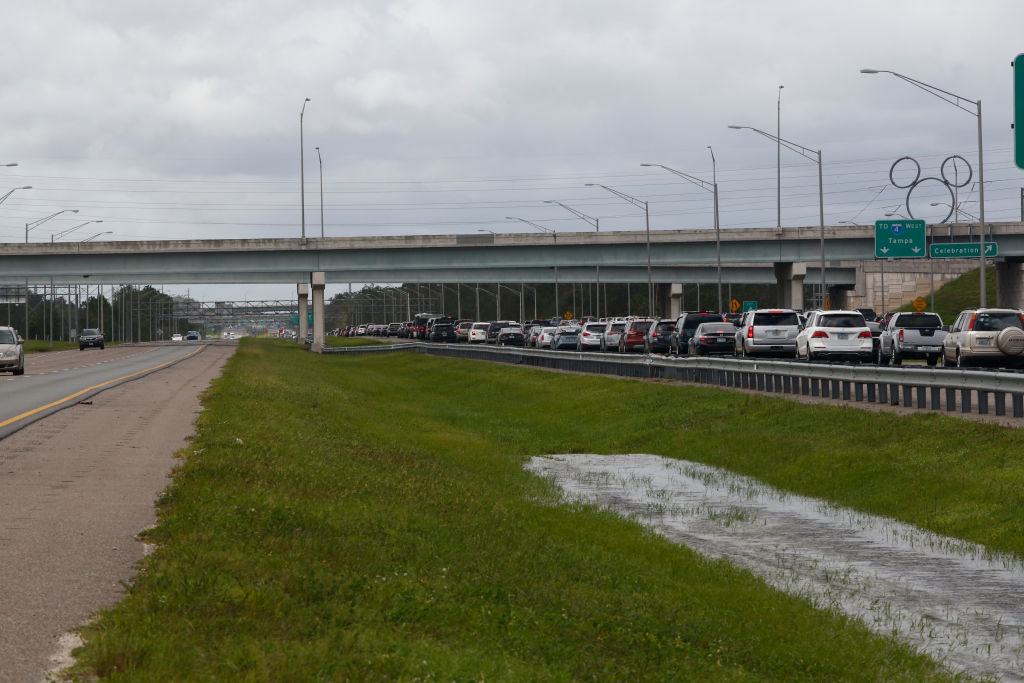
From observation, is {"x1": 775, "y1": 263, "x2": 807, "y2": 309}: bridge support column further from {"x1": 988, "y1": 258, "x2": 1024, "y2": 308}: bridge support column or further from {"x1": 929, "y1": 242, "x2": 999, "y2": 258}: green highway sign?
{"x1": 929, "y1": 242, "x2": 999, "y2": 258}: green highway sign

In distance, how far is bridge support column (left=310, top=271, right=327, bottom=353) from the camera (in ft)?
332

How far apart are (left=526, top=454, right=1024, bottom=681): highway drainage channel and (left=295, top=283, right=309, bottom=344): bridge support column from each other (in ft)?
301

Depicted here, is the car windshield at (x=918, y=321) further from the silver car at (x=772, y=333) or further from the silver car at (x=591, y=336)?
the silver car at (x=591, y=336)

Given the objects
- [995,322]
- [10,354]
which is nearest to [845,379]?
[995,322]

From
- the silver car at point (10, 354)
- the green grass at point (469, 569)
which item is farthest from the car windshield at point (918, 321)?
the silver car at point (10, 354)

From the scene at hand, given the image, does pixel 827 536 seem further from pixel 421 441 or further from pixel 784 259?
pixel 784 259

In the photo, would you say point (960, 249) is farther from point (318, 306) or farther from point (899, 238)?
point (318, 306)

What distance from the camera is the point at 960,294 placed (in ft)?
416

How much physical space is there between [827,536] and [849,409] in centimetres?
998

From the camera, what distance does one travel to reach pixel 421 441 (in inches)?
1064

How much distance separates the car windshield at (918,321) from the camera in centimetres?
4269

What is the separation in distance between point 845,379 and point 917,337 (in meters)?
15.0

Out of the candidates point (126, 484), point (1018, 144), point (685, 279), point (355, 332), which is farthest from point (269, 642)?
point (355, 332)

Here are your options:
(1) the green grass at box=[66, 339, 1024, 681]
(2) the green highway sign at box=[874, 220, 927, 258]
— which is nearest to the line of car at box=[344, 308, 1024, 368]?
(1) the green grass at box=[66, 339, 1024, 681]
